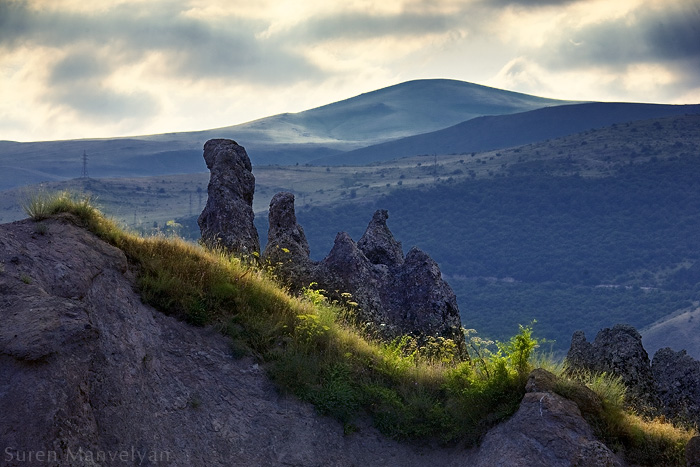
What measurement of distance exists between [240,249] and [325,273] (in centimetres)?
233

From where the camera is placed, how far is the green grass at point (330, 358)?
13.7m

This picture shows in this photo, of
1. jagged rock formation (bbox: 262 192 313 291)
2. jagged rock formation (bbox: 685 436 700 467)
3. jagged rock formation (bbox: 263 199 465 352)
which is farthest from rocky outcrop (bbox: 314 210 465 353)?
jagged rock formation (bbox: 685 436 700 467)

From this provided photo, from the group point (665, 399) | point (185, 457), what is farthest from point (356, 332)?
point (665, 399)

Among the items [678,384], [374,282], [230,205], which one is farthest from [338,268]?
[678,384]

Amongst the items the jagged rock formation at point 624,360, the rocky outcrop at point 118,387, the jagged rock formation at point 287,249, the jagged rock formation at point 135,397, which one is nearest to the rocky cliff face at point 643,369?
the jagged rock formation at point 624,360

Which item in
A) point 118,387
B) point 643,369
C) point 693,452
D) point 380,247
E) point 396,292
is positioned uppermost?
point 380,247

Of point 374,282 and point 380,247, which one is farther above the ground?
point 380,247

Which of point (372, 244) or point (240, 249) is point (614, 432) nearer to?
point (240, 249)

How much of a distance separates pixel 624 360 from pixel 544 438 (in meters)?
5.58

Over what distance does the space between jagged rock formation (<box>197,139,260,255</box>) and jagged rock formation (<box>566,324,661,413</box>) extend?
337 inches

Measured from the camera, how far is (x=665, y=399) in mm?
18781

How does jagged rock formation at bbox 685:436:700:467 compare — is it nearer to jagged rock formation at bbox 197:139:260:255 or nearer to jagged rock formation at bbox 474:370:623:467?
jagged rock formation at bbox 474:370:623:467

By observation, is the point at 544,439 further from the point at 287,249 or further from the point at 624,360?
the point at 287,249

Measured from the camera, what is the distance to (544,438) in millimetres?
12602
